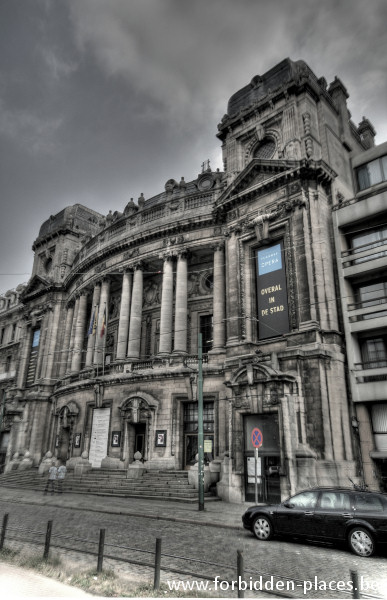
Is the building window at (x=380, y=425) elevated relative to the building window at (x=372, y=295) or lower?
lower

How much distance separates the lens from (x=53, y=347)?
44969mm

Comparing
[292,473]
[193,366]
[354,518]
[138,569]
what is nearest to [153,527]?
[138,569]

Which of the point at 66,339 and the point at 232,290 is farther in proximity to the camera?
the point at 66,339

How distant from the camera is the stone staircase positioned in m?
23.4

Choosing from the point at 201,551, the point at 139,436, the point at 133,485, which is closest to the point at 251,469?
the point at 133,485

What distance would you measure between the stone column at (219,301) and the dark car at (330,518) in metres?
17.1

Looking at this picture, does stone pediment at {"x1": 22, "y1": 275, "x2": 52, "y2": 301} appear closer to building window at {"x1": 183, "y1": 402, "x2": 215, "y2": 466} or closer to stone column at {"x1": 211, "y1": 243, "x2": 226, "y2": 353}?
stone column at {"x1": 211, "y1": 243, "x2": 226, "y2": 353}

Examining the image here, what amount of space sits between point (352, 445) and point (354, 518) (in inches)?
484

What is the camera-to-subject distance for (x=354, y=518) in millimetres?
11359

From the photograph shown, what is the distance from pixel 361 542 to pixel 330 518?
962mm

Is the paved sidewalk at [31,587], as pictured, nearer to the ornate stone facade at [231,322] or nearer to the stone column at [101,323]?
the ornate stone facade at [231,322]

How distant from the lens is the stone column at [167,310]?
32.4 meters

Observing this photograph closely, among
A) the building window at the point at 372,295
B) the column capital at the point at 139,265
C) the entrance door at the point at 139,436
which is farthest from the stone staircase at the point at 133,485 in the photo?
the column capital at the point at 139,265

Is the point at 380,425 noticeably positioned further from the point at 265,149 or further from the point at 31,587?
the point at 265,149
